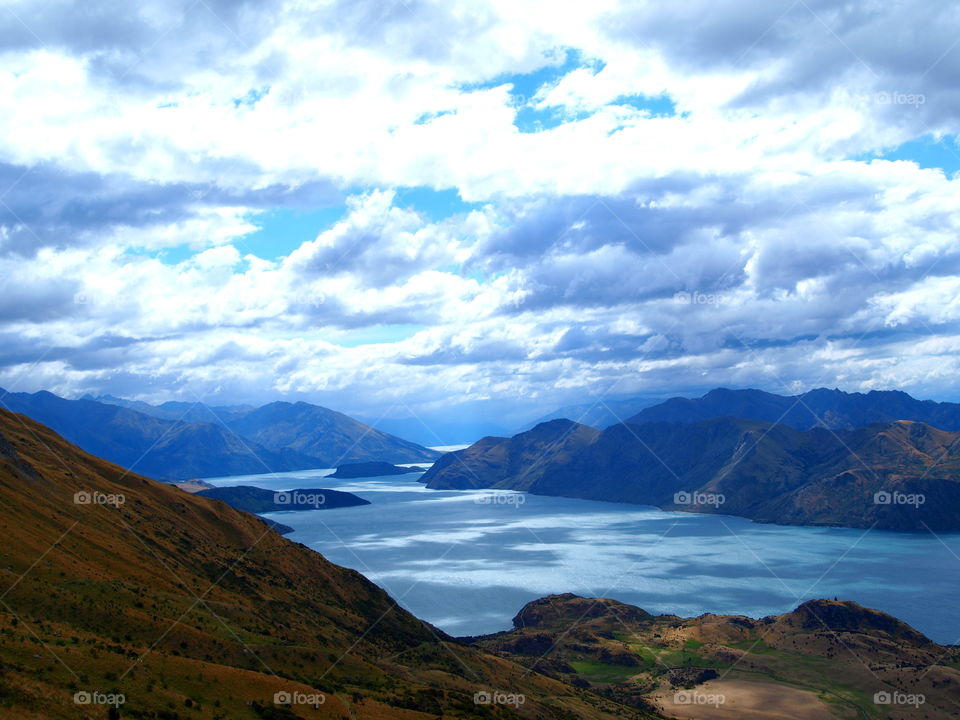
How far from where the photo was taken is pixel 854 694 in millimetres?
170125

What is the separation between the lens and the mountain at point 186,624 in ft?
200

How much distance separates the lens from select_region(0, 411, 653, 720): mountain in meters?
60.8

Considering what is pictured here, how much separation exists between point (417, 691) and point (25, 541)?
5430 cm

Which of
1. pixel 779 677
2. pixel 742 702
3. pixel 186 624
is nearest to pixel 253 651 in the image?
pixel 186 624

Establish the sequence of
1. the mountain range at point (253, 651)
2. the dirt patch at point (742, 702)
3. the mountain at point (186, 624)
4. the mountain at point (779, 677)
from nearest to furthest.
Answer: the mountain at point (186, 624) → the mountain range at point (253, 651) → the dirt patch at point (742, 702) → the mountain at point (779, 677)

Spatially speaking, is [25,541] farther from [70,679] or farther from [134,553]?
[70,679]

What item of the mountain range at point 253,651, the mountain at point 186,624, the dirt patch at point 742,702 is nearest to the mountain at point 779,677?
the dirt patch at point 742,702

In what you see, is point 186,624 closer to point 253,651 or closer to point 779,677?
point 253,651

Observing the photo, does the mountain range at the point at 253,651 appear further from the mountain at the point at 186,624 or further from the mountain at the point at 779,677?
the mountain at the point at 779,677

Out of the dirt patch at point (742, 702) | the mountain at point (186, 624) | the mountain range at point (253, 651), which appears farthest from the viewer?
the dirt patch at point (742, 702)

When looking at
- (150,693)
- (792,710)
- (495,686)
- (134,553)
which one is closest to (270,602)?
(134,553)

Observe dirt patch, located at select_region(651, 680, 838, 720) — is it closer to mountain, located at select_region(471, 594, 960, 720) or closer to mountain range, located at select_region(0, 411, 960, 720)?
mountain, located at select_region(471, 594, 960, 720)

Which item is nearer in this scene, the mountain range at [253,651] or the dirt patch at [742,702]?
the mountain range at [253,651]

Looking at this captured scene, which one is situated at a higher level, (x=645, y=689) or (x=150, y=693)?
(x=150, y=693)
